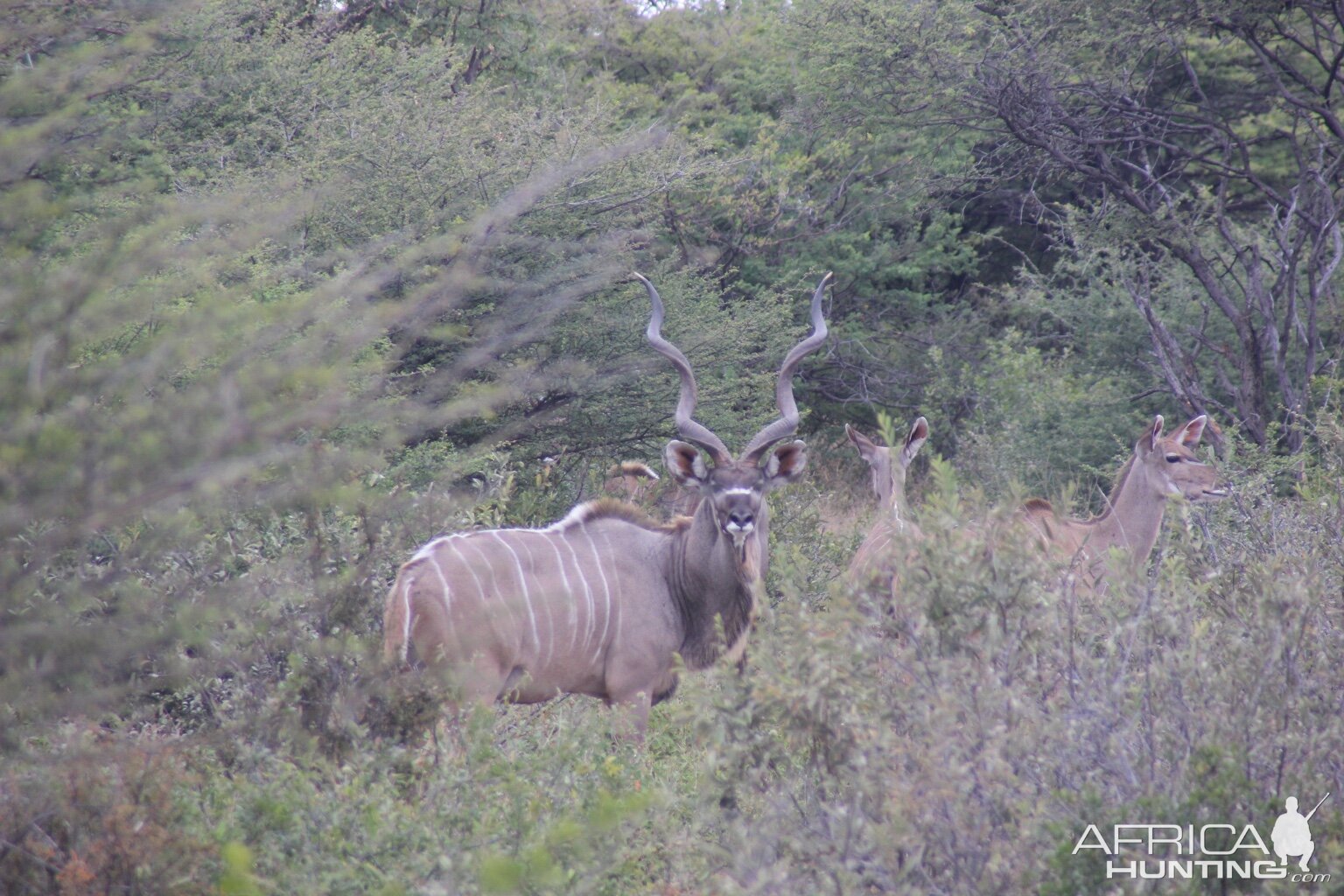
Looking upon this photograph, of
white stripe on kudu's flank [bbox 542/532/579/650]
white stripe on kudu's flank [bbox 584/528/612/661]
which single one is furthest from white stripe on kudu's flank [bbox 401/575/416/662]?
white stripe on kudu's flank [bbox 584/528/612/661]

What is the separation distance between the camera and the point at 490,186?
757 cm

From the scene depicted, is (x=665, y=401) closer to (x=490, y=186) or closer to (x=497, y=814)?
(x=490, y=186)

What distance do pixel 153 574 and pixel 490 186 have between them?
189 inches

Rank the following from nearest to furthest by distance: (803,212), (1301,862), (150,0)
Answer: (1301,862), (150,0), (803,212)

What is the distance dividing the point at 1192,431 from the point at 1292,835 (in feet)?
14.2

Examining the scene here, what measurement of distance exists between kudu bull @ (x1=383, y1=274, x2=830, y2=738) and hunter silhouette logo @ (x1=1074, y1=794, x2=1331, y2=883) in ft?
5.27

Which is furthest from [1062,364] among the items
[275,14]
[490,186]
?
[275,14]

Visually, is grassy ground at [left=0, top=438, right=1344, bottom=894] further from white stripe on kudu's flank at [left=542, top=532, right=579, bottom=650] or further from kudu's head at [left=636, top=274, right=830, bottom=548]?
kudu's head at [left=636, top=274, right=830, bottom=548]

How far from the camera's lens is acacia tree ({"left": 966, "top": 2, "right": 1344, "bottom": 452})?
8.12 metres

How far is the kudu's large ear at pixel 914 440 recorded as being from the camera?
6711 millimetres

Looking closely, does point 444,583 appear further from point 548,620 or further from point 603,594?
point 603,594

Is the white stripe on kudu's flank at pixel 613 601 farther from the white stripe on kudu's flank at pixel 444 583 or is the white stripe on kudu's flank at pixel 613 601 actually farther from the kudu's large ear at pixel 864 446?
the kudu's large ear at pixel 864 446

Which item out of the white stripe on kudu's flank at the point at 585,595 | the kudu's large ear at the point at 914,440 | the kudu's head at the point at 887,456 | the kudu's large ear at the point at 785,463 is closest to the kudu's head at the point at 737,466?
the kudu's large ear at the point at 785,463

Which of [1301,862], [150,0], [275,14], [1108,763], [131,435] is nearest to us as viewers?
[131,435]
